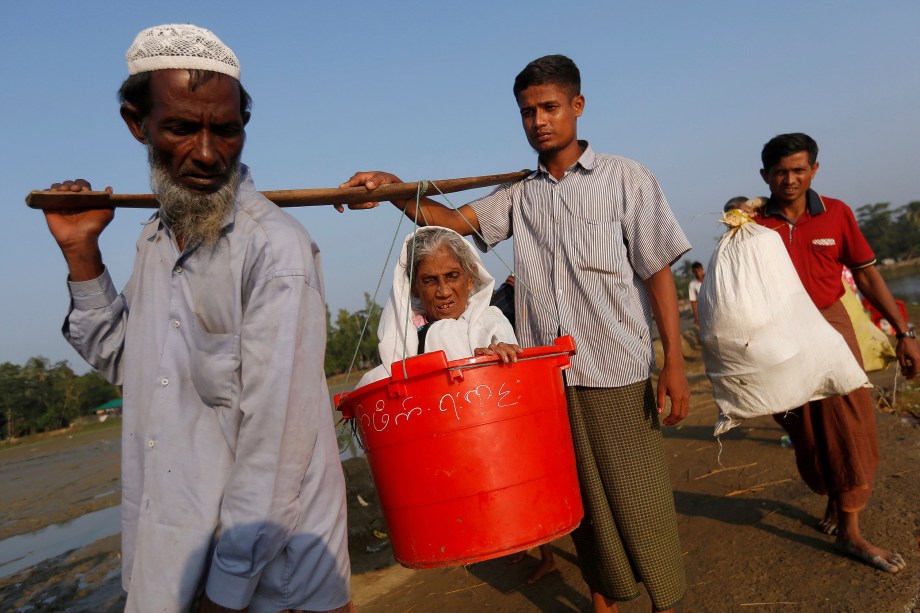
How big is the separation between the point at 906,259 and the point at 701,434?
52305 millimetres

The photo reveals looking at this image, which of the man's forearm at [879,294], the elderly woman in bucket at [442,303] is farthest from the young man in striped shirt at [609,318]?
the man's forearm at [879,294]

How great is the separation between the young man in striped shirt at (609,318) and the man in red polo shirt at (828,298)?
4.13ft

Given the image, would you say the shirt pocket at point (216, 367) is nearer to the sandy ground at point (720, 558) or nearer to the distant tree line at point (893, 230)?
the sandy ground at point (720, 558)

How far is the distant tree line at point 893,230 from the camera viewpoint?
161 feet

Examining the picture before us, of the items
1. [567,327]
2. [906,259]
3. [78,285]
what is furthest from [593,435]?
[906,259]

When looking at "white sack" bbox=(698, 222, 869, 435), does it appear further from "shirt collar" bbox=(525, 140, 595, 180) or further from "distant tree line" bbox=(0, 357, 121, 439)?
"distant tree line" bbox=(0, 357, 121, 439)

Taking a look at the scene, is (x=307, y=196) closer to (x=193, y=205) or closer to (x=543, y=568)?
(x=193, y=205)

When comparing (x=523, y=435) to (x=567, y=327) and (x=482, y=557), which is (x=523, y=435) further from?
(x=567, y=327)

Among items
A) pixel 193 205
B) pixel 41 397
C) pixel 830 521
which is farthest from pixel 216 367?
pixel 41 397

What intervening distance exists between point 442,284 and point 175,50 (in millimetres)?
1415

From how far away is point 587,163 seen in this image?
8.84 ft

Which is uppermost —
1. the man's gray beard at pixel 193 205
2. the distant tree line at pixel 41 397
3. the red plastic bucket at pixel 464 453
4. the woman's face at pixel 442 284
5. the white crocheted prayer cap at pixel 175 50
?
the white crocheted prayer cap at pixel 175 50

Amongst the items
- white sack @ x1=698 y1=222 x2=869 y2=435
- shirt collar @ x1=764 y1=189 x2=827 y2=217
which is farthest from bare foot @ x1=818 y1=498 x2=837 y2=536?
shirt collar @ x1=764 y1=189 x2=827 y2=217

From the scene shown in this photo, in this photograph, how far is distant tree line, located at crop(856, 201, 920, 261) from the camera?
161ft
